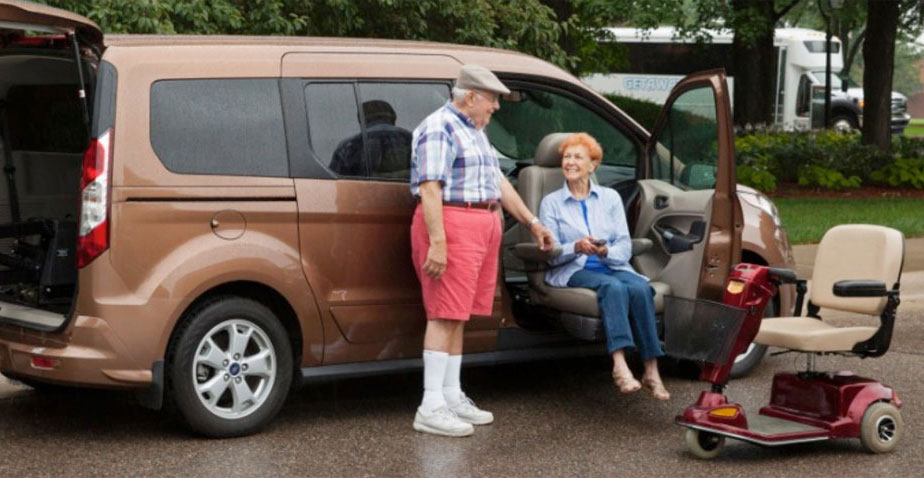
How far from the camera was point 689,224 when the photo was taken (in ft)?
26.7

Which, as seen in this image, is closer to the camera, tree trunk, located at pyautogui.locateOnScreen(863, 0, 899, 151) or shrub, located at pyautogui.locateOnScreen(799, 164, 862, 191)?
shrub, located at pyautogui.locateOnScreen(799, 164, 862, 191)

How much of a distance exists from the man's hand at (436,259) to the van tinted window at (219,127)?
29.6 inches

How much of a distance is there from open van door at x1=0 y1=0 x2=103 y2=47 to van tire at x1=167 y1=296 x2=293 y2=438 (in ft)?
4.31

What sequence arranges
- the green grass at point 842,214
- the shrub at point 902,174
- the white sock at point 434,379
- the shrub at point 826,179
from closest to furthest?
the white sock at point 434,379
the green grass at point 842,214
the shrub at point 826,179
the shrub at point 902,174

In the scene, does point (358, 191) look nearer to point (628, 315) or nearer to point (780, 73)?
point (628, 315)

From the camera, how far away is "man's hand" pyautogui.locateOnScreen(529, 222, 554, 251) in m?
7.54

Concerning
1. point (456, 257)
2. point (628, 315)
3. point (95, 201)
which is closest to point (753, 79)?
point (628, 315)

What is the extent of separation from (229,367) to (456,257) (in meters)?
1.14

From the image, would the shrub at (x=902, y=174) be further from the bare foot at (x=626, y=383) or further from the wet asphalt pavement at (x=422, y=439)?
the bare foot at (x=626, y=383)

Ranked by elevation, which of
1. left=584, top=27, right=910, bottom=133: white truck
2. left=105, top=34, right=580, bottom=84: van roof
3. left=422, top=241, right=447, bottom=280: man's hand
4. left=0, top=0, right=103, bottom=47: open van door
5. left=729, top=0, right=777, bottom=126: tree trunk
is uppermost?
left=0, top=0, right=103, bottom=47: open van door

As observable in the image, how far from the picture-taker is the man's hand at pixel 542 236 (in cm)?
754

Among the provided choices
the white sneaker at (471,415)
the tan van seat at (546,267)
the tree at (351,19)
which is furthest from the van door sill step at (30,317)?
the tree at (351,19)

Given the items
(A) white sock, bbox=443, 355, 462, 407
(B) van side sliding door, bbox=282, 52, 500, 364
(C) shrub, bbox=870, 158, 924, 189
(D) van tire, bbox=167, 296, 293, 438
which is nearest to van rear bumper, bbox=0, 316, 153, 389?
(D) van tire, bbox=167, 296, 293, 438

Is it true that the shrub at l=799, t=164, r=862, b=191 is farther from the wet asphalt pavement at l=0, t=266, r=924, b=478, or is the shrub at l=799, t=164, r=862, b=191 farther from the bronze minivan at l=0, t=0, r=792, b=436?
the bronze minivan at l=0, t=0, r=792, b=436
